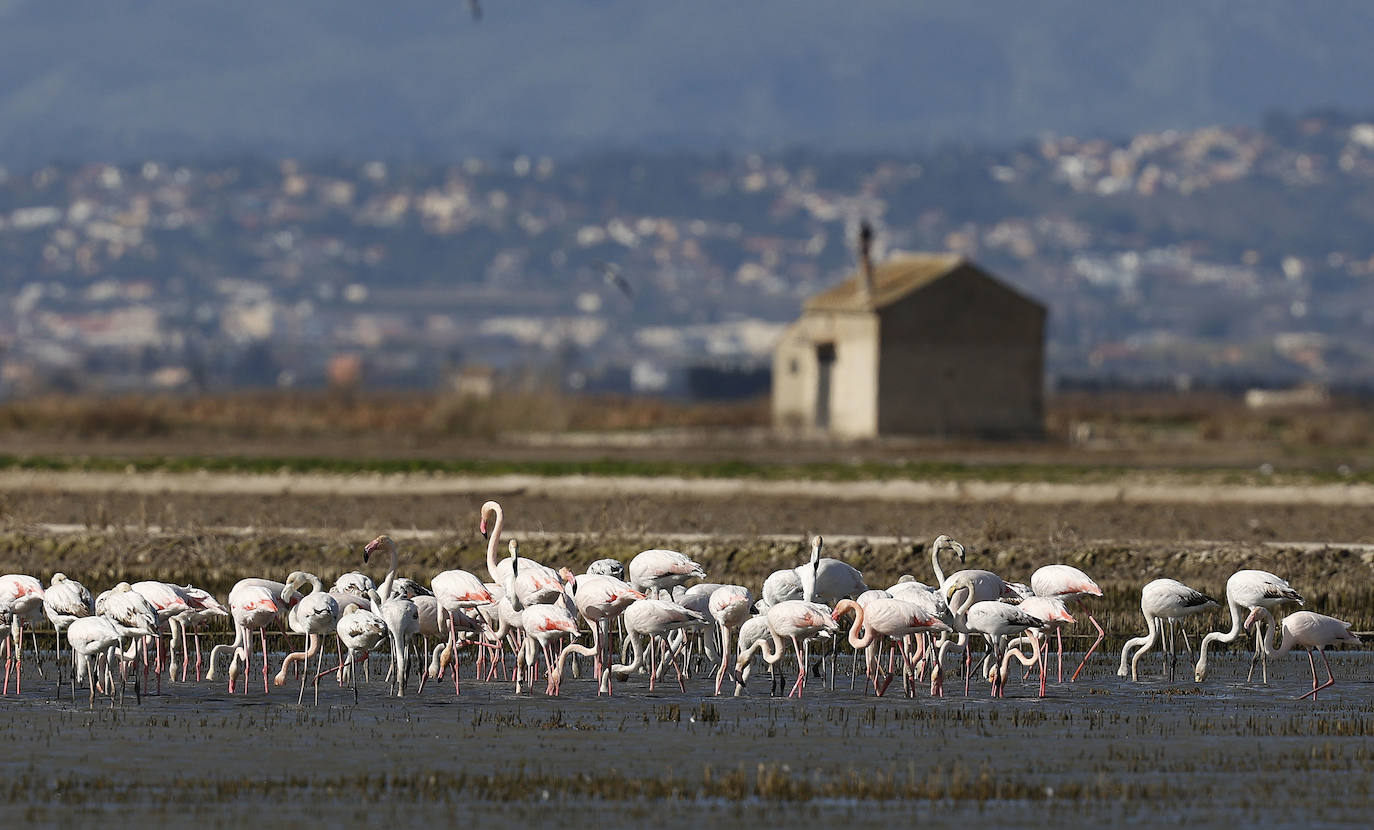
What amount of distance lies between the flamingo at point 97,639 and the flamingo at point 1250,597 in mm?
7714

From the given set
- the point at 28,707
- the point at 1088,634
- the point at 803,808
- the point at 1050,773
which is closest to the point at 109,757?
the point at 28,707

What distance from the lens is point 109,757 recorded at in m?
14.2

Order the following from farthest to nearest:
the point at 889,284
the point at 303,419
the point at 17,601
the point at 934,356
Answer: the point at 303,419
the point at 889,284
the point at 934,356
the point at 17,601

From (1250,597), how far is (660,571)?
4681 millimetres

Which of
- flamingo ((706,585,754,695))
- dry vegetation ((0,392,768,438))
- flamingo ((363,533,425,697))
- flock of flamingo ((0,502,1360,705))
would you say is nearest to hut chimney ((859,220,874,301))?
dry vegetation ((0,392,768,438))

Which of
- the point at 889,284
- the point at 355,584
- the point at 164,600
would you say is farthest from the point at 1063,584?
the point at 889,284

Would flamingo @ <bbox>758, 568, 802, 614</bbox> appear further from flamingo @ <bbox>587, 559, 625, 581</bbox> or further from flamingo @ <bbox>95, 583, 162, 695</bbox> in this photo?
flamingo @ <bbox>95, 583, 162, 695</bbox>

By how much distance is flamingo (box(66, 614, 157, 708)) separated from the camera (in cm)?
1584

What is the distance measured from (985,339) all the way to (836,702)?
49.9 m

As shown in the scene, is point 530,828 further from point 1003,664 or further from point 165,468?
point 165,468

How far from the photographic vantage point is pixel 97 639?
1581 cm

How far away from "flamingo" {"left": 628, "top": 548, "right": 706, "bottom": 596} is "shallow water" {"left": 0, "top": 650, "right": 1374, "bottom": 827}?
1.41 m

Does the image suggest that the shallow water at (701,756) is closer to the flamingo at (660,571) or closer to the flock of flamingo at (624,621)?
the flock of flamingo at (624,621)

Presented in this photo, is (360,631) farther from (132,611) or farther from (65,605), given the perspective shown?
(65,605)
